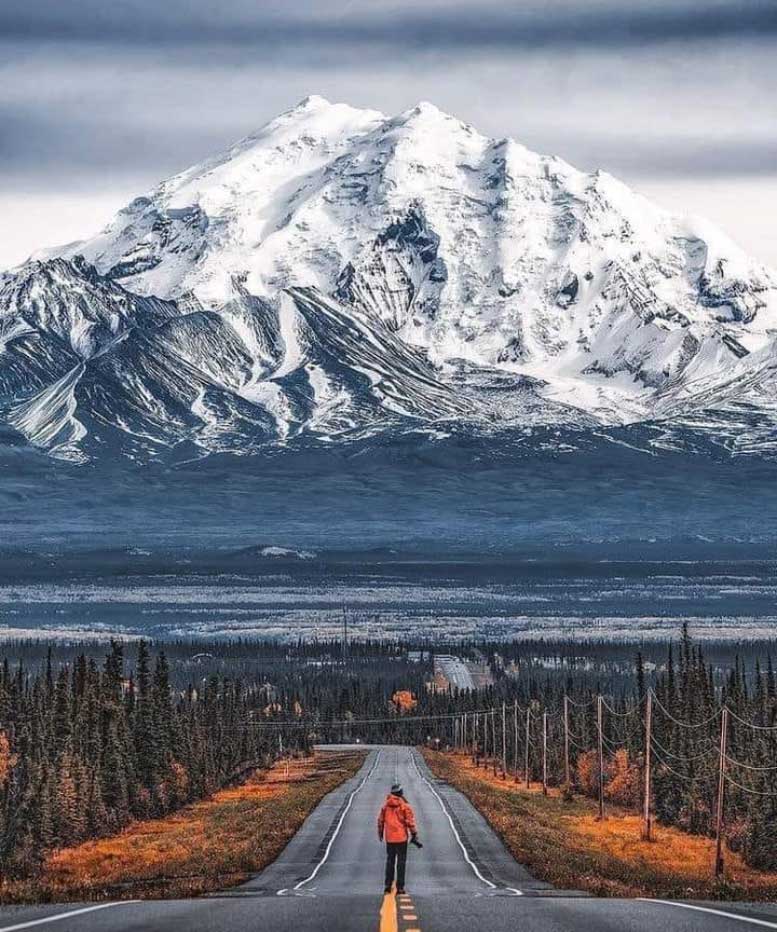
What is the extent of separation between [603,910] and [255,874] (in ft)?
63.4

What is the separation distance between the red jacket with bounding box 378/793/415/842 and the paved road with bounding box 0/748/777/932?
1.54 metres

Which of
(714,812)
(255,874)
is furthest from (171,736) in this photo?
(255,874)

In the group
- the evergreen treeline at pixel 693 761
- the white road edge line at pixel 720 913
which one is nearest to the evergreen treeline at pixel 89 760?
the evergreen treeline at pixel 693 761

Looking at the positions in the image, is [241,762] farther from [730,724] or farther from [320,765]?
[730,724]

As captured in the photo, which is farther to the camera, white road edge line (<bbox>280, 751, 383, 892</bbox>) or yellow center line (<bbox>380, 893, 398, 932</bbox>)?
white road edge line (<bbox>280, 751, 383, 892</bbox>)

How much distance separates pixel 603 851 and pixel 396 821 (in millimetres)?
37052

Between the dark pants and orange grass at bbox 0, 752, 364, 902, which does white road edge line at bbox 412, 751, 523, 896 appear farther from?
orange grass at bbox 0, 752, 364, 902

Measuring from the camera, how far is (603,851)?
83938mm

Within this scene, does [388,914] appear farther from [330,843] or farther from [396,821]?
[330,843]

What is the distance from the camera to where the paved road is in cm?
3878

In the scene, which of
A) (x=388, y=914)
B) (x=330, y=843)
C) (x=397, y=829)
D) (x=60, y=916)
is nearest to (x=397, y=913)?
(x=388, y=914)

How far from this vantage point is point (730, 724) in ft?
449

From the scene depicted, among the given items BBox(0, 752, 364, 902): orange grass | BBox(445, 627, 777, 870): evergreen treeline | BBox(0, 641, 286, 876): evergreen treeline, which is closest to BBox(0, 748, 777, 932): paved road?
BBox(0, 752, 364, 902): orange grass

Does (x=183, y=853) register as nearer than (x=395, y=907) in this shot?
No
